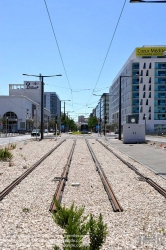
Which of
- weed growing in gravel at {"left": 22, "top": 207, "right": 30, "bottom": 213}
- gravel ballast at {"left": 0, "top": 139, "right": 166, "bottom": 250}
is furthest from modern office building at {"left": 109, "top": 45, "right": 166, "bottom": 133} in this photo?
weed growing in gravel at {"left": 22, "top": 207, "right": 30, "bottom": 213}

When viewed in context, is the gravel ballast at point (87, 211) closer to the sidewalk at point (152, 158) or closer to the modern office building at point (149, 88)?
the sidewalk at point (152, 158)

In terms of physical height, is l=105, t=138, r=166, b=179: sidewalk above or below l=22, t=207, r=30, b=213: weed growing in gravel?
below

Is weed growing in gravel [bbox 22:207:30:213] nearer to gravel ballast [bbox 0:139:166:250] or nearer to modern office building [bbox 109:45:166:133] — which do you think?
gravel ballast [bbox 0:139:166:250]

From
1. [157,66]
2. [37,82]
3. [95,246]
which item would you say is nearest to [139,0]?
[95,246]

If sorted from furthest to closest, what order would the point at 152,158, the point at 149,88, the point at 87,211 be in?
the point at 149,88
the point at 152,158
the point at 87,211

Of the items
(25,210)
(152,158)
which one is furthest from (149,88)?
(25,210)

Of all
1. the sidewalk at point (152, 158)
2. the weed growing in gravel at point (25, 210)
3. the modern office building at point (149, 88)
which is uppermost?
the modern office building at point (149, 88)

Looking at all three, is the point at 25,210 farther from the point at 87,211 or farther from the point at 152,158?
the point at 152,158

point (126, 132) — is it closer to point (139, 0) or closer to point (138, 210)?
point (139, 0)

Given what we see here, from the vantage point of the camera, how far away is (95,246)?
362 centimetres

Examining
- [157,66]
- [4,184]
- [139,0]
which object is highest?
[157,66]

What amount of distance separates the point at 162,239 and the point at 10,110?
8876cm

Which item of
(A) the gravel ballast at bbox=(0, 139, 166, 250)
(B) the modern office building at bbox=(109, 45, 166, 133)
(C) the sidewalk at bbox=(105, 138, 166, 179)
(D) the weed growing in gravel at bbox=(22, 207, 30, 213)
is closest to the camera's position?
(A) the gravel ballast at bbox=(0, 139, 166, 250)

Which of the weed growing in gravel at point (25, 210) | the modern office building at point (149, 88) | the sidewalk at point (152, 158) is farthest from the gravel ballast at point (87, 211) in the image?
the modern office building at point (149, 88)
